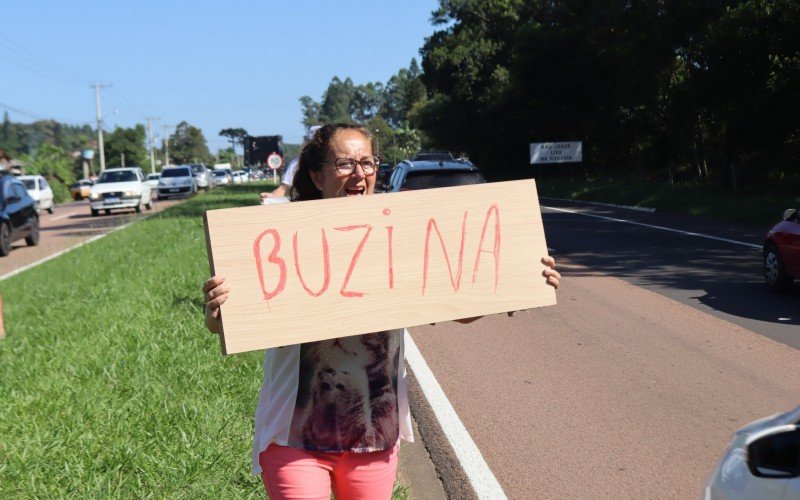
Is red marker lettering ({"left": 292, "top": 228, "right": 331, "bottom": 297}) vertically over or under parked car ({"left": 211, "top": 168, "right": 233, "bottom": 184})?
over

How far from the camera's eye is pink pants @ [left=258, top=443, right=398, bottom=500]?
2.87m

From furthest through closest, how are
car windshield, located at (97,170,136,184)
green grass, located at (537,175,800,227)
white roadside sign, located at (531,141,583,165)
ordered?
white roadside sign, located at (531,141,583,165) → car windshield, located at (97,170,136,184) → green grass, located at (537,175,800,227)

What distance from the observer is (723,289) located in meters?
12.4

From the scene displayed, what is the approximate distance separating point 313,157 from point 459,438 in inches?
134

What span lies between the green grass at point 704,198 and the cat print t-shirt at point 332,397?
21013 mm

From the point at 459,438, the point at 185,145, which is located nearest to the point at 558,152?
the point at 459,438

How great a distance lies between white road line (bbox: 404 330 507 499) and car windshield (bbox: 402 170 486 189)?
14.9 feet

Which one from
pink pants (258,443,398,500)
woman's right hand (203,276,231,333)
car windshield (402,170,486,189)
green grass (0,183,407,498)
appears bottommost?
green grass (0,183,407,498)

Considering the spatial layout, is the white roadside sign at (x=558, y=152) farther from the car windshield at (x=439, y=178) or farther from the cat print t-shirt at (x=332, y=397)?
the cat print t-shirt at (x=332, y=397)

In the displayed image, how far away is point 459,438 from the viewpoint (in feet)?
20.1

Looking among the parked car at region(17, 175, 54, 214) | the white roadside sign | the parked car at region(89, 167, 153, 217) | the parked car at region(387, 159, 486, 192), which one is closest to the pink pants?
the parked car at region(387, 159, 486, 192)

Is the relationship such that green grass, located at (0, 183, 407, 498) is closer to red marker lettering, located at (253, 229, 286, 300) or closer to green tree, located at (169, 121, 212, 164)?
red marker lettering, located at (253, 229, 286, 300)

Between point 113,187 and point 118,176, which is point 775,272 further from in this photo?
point 118,176

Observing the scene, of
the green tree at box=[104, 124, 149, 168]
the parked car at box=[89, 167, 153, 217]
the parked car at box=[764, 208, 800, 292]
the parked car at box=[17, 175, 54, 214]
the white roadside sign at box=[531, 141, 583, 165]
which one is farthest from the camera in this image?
the green tree at box=[104, 124, 149, 168]
